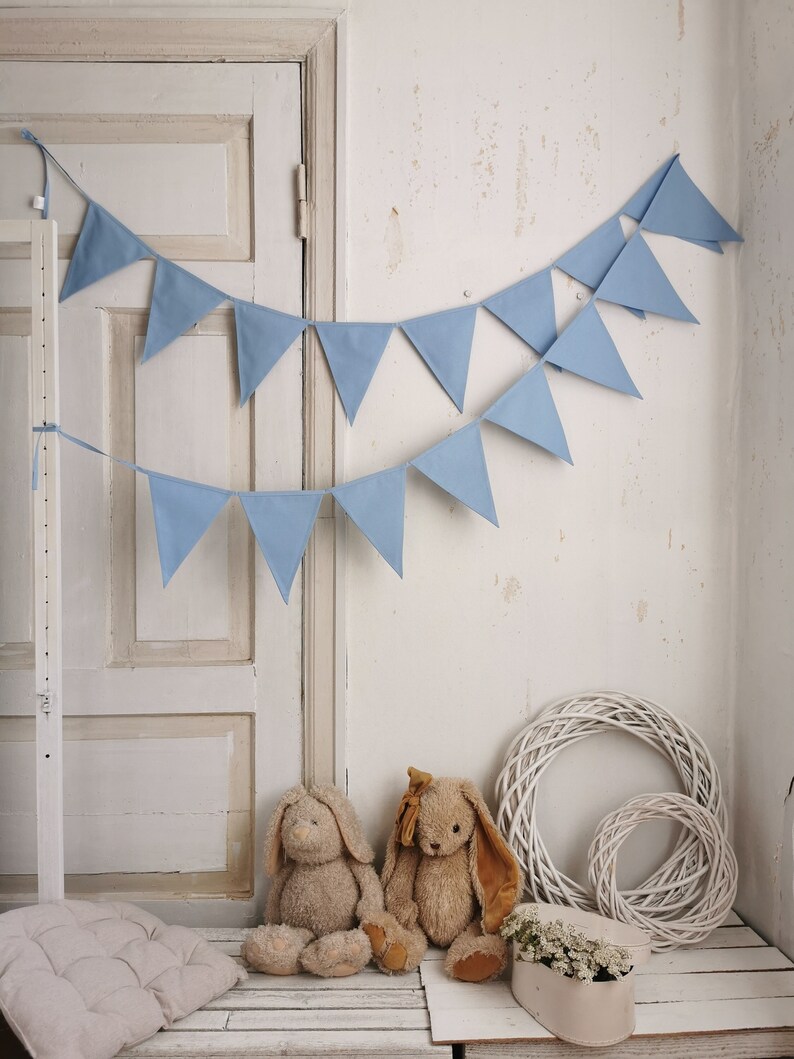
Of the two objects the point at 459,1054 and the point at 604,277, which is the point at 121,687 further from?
the point at 604,277

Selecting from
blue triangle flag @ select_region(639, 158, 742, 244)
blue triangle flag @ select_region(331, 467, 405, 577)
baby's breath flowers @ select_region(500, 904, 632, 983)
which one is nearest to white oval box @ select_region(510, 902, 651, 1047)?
baby's breath flowers @ select_region(500, 904, 632, 983)

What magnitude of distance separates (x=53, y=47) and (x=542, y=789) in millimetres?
1936

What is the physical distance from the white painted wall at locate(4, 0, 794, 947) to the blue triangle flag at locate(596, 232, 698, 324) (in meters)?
0.05

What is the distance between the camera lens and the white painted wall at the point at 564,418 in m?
1.76

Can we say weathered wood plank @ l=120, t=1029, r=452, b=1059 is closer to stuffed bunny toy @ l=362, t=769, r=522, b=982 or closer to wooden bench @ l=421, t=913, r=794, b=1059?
wooden bench @ l=421, t=913, r=794, b=1059

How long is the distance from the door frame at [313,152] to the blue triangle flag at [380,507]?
0.11 metres

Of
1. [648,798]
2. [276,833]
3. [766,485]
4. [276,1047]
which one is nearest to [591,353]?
[766,485]

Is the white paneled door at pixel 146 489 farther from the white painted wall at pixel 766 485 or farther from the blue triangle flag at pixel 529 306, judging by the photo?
the white painted wall at pixel 766 485

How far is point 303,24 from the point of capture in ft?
5.65

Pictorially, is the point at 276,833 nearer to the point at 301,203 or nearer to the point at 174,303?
the point at 174,303

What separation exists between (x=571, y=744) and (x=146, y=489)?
1.10 meters

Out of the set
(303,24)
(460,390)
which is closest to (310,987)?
(460,390)

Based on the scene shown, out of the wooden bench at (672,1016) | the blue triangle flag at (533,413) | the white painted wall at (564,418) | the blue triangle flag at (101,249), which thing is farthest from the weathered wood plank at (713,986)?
the blue triangle flag at (101,249)

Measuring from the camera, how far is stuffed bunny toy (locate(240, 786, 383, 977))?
154cm
